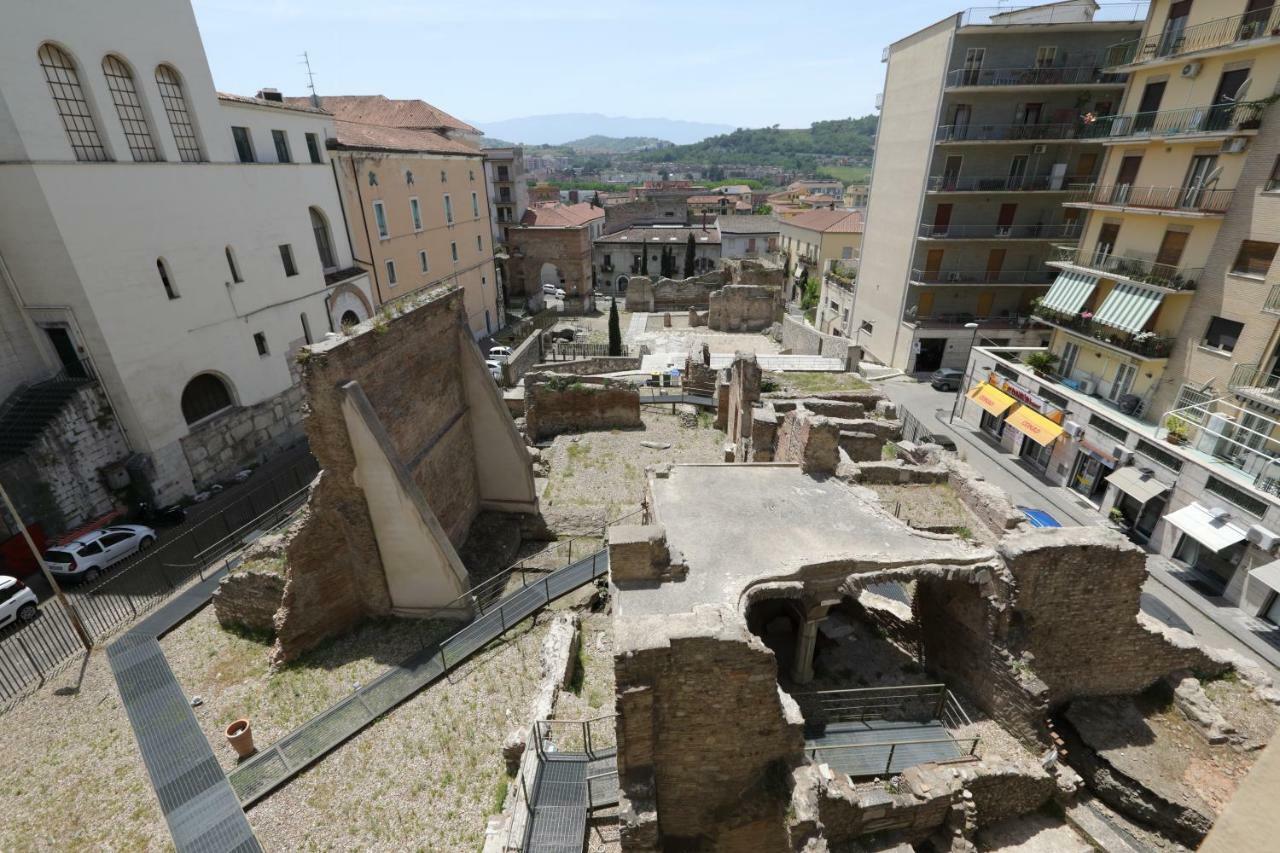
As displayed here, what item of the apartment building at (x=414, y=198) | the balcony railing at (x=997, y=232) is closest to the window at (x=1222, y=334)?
the balcony railing at (x=997, y=232)

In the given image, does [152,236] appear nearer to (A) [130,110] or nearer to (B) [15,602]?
(A) [130,110]

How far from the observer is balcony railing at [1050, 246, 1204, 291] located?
67.4ft

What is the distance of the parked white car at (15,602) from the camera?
15.2m

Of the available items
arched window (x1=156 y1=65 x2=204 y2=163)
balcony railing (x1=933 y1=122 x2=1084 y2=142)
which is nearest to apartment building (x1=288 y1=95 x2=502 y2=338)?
arched window (x1=156 y1=65 x2=204 y2=163)

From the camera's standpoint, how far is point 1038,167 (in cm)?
3269

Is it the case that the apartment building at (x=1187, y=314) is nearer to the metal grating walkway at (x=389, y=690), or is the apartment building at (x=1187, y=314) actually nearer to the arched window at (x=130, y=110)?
the metal grating walkway at (x=389, y=690)

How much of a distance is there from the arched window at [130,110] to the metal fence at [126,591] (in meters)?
12.8

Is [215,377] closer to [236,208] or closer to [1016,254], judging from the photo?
[236,208]

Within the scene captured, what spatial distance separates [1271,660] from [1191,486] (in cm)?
549

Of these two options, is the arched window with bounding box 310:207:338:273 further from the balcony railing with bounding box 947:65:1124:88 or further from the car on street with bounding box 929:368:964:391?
the car on street with bounding box 929:368:964:391

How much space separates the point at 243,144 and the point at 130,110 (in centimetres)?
490

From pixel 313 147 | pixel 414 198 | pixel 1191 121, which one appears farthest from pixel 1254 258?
pixel 414 198

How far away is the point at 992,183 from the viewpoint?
32750 millimetres

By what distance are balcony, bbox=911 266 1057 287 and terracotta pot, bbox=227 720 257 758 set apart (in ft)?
121
